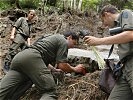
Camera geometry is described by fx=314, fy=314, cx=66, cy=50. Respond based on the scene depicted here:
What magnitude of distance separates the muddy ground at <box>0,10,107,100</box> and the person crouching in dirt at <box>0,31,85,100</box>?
674mm

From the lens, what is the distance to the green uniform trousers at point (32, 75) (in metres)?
6.22

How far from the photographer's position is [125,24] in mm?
4902

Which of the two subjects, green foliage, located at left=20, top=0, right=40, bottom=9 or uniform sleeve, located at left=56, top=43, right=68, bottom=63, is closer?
uniform sleeve, located at left=56, top=43, right=68, bottom=63

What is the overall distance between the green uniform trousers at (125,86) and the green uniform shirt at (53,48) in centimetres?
145

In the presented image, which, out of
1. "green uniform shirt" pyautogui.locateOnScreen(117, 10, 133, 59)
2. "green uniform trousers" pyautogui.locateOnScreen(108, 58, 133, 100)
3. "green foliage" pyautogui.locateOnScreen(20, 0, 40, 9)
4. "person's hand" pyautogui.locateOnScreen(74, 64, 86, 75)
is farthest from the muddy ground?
"green foliage" pyautogui.locateOnScreen(20, 0, 40, 9)

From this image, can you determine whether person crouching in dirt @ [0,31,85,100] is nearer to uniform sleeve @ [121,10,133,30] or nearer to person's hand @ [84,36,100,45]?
person's hand @ [84,36,100,45]

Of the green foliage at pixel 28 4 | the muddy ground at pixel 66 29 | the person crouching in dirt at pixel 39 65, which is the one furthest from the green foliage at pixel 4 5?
the person crouching in dirt at pixel 39 65

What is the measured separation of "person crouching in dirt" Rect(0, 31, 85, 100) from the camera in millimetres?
6227

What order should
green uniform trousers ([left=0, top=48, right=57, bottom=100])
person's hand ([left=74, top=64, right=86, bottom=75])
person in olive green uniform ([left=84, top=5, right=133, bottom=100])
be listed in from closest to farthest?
person in olive green uniform ([left=84, top=5, right=133, bottom=100]) < green uniform trousers ([left=0, top=48, right=57, bottom=100]) < person's hand ([left=74, top=64, right=86, bottom=75])

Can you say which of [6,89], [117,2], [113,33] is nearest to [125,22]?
[113,33]

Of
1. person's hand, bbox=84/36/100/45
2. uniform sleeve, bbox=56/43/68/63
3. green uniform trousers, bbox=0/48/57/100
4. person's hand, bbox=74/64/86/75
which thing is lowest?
person's hand, bbox=74/64/86/75

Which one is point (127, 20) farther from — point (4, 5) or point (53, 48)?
point (4, 5)

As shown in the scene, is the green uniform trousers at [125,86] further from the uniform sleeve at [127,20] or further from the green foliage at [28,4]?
the green foliage at [28,4]

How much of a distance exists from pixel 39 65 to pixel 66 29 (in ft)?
21.1
